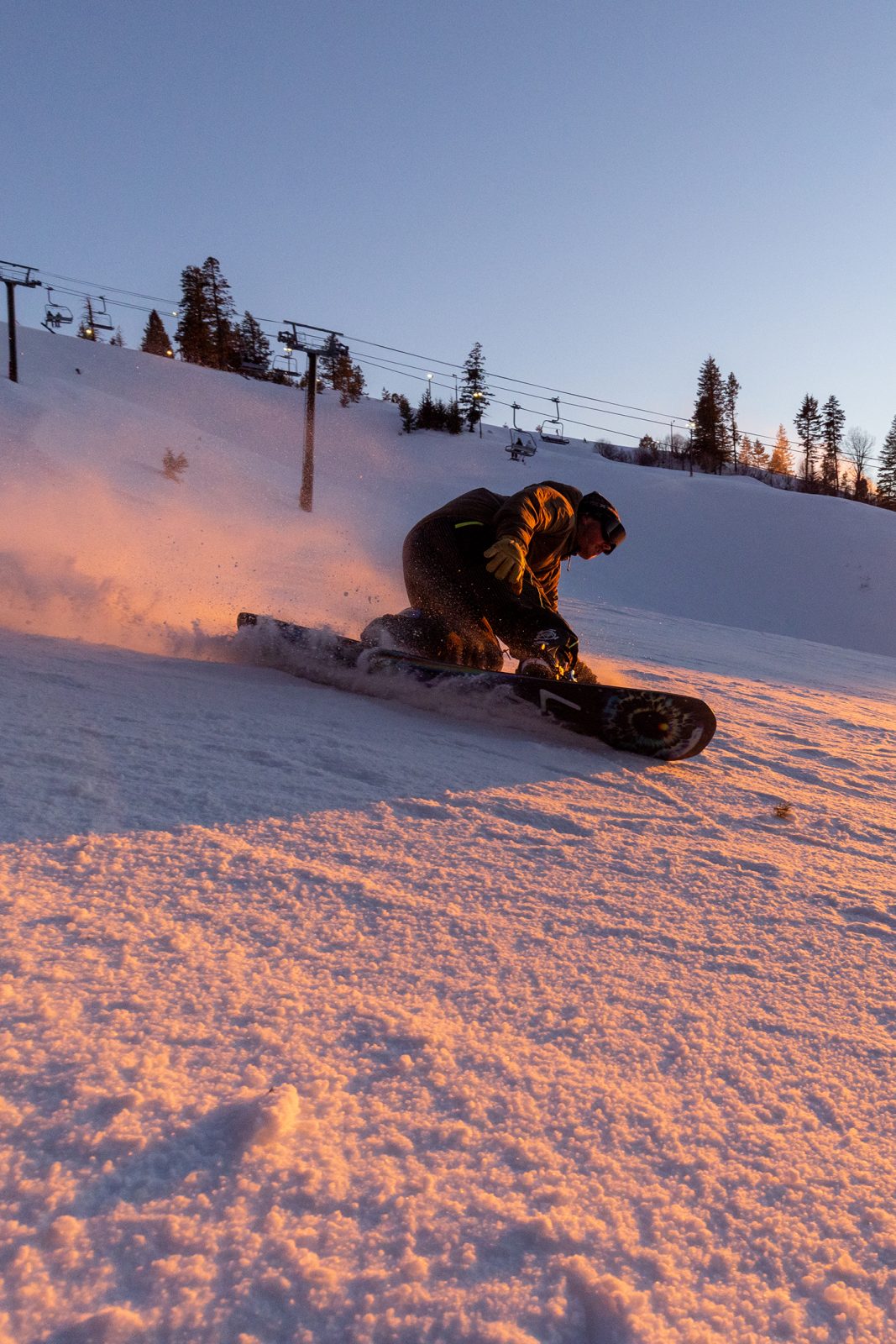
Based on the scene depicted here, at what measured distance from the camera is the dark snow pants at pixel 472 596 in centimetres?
439

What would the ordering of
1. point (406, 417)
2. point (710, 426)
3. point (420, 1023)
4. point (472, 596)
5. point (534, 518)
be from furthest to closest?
point (710, 426), point (406, 417), point (472, 596), point (534, 518), point (420, 1023)

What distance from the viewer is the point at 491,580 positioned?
4508 millimetres

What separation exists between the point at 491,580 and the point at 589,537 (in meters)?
0.79

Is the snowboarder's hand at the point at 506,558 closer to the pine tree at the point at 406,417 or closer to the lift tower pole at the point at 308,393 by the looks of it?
the lift tower pole at the point at 308,393

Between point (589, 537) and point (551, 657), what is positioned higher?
point (589, 537)

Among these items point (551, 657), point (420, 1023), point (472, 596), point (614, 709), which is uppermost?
point (472, 596)

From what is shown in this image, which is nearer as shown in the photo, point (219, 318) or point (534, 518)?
point (534, 518)

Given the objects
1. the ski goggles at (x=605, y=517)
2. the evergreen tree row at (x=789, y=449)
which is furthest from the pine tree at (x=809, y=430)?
the ski goggles at (x=605, y=517)

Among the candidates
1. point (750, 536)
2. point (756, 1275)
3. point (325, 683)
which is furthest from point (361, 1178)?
point (750, 536)

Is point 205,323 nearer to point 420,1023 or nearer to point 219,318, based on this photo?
point 219,318

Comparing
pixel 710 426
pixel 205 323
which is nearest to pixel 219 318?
pixel 205 323

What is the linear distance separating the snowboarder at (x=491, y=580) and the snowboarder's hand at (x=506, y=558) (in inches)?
5.3

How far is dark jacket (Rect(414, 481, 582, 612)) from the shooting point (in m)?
4.35

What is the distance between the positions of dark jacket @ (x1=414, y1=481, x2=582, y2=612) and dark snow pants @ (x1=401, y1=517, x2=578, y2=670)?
0.09 meters
